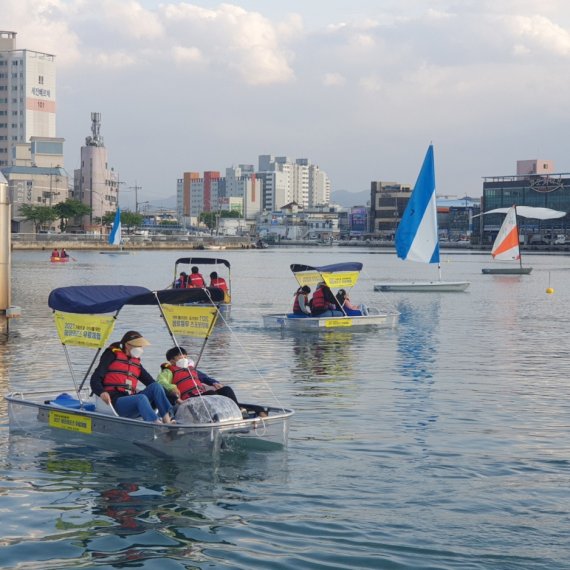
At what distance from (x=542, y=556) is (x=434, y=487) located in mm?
3026

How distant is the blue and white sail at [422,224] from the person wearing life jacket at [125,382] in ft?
141

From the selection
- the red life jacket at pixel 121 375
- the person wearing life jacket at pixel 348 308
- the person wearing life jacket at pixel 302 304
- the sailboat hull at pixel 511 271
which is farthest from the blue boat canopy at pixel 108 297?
the sailboat hull at pixel 511 271

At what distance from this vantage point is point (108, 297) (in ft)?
57.7

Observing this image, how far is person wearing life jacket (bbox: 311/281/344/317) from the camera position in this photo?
118 feet

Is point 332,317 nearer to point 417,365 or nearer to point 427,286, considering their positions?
point 417,365

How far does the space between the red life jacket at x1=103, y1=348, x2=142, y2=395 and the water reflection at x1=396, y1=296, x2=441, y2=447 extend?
5280 millimetres

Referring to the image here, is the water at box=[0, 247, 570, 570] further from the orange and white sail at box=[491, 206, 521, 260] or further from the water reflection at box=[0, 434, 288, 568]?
the orange and white sail at box=[491, 206, 521, 260]

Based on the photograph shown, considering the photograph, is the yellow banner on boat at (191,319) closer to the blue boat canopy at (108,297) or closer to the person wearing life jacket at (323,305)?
the blue boat canopy at (108,297)

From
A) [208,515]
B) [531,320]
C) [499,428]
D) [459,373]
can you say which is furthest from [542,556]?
[531,320]

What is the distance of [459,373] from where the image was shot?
2695 cm

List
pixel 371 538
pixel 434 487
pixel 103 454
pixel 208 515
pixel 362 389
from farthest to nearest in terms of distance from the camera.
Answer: pixel 362 389, pixel 103 454, pixel 434 487, pixel 208 515, pixel 371 538

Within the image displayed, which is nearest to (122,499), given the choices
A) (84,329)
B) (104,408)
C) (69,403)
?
(104,408)

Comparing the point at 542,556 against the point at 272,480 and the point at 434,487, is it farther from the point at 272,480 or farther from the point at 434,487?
the point at 272,480

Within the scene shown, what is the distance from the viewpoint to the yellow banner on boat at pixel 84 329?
56.7 ft
